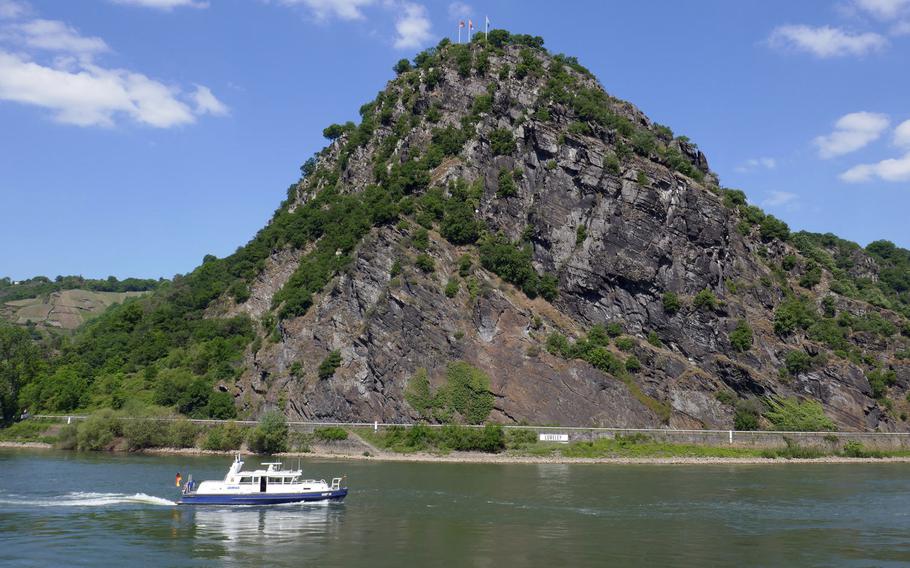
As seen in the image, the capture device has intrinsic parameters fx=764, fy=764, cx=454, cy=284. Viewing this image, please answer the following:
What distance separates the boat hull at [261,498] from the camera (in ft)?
188

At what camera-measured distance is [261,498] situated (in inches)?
2304

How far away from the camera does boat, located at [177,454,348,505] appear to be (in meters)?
57.8

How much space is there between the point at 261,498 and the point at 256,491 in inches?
33.1

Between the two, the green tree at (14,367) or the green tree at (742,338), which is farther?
the green tree at (742,338)

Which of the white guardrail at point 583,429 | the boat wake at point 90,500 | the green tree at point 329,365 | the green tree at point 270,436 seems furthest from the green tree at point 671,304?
the boat wake at point 90,500

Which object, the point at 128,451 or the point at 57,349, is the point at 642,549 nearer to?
the point at 128,451

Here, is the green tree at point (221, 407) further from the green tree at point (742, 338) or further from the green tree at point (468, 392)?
the green tree at point (742, 338)

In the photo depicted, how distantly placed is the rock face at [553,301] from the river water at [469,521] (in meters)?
25.2

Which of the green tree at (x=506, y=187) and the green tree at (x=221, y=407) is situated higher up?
the green tree at (x=506, y=187)

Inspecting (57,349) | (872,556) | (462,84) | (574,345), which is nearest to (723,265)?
(574,345)

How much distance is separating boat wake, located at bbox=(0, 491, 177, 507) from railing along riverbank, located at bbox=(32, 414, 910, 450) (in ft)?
133

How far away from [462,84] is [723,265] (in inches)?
2375

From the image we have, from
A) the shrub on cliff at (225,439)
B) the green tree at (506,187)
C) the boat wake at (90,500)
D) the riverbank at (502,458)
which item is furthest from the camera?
the green tree at (506,187)

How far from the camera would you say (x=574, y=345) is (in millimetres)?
111062
